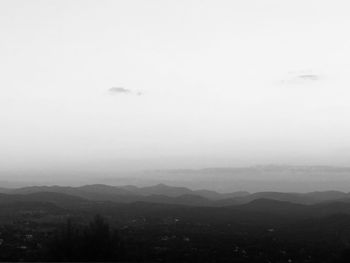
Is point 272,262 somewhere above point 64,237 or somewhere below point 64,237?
below

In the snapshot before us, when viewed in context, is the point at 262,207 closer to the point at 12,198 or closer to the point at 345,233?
the point at 345,233

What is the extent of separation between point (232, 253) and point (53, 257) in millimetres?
23788

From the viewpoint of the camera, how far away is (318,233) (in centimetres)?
8219

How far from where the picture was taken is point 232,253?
50.8 metres

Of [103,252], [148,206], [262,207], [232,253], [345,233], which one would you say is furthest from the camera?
[262,207]

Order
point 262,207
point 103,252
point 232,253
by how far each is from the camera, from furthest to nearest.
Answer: point 262,207
point 232,253
point 103,252

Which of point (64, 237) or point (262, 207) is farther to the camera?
point (262, 207)

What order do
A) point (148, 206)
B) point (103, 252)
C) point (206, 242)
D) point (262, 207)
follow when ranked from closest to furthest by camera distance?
1. point (103, 252)
2. point (206, 242)
3. point (148, 206)
4. point (262, 207)

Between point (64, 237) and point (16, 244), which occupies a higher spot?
point (64, 237)

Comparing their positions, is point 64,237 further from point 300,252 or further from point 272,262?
point 300,252

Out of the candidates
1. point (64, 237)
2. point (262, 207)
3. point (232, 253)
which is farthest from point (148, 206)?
point (64, 237)

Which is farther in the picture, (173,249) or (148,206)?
(148,206)

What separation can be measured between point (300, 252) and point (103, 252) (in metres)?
29.3

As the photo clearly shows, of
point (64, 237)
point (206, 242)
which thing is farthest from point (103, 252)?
point (206, 242)
